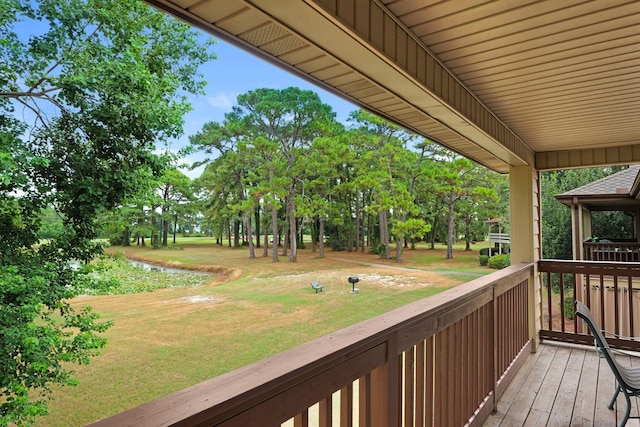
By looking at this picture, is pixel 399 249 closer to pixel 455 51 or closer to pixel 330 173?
pixel 330 173

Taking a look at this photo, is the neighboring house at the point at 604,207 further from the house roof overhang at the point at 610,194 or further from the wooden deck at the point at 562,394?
the wooden deck at the point at 562,394

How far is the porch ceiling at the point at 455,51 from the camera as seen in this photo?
126 cm

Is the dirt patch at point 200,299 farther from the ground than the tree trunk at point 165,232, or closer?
closer

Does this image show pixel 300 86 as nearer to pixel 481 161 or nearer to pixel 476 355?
pixel 481 161

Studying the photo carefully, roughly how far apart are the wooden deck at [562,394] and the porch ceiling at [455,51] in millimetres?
1909

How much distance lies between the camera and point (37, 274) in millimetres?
6137

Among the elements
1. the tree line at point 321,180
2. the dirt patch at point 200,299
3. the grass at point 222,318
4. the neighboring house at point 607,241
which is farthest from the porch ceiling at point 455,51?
the tree line at point 321,180

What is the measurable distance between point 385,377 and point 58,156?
7.39 meters

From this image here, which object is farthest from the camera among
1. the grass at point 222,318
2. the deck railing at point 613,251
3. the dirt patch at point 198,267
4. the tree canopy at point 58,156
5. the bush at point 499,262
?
the dirt patch at point 198,267

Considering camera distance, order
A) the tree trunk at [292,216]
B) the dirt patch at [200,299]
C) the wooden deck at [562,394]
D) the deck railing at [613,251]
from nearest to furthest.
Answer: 1. the wooden deck at [562,394]
2. the deck railing at [613,251]
3. the dirt patch at [200,299]
4. the tree trunk at [292,216]

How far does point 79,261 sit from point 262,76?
25.5m

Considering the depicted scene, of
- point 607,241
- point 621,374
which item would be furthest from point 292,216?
point 621,374

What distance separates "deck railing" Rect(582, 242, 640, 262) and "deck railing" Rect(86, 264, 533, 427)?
567 cm

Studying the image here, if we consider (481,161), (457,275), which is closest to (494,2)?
(481,161)
